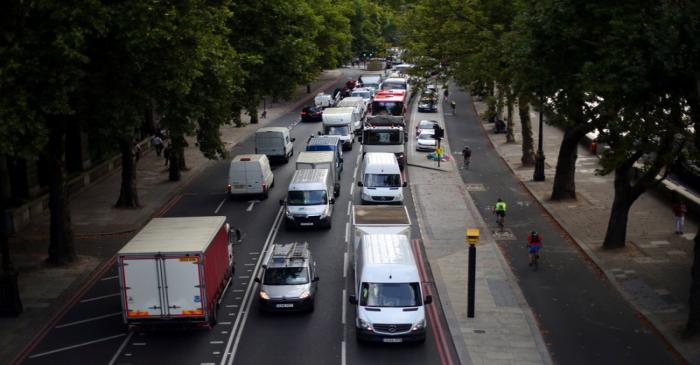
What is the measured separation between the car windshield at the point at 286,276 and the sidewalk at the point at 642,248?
10723 millimetres

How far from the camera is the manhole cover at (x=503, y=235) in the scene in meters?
34.1

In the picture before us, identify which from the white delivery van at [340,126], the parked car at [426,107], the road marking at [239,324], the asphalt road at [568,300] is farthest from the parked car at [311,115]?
the road marking at [239,324]

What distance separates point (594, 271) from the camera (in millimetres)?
29625

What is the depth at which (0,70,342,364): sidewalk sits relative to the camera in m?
25.3

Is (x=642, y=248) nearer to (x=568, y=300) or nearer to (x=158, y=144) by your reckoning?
(x=568, y=300)

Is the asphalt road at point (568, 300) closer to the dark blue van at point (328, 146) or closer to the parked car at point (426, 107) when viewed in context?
the dark blue van at point (328, 146)

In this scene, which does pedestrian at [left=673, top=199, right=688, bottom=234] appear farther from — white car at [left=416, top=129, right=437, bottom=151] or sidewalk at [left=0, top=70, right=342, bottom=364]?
white car at [left=416, top=129, right=437, bottom=151]

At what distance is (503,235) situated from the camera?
Result: 1364 inches

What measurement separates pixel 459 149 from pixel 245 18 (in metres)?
19.1

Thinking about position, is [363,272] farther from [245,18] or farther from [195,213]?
[245,18]


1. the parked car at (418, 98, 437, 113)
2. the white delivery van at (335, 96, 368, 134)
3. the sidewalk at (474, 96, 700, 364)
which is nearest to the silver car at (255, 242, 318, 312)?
the sidewalk at (474, 96, 700, 364)

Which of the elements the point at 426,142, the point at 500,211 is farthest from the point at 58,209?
the point at 426,142

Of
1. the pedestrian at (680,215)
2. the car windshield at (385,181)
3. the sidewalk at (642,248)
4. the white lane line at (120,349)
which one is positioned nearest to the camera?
the white lane line at (120,349)

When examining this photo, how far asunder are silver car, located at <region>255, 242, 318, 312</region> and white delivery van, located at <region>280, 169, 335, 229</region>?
8349 millimetres
